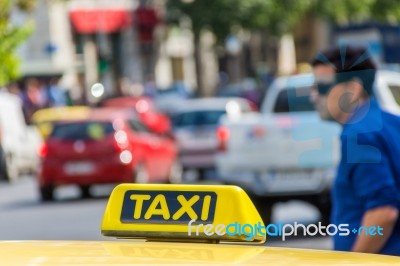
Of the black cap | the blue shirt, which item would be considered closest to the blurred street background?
the black cap

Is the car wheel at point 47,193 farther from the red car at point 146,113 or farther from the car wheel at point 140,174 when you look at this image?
the red car at point 146,113

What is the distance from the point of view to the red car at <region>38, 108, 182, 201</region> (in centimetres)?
2358

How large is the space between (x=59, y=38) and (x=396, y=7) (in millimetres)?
19351

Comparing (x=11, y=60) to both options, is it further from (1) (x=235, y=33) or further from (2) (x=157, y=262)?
(1) (x=235, y=33)

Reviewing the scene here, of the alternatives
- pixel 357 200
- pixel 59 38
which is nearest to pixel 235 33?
pixel 59 38

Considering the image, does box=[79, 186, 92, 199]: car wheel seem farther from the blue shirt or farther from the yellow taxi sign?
the yellow taxi sign

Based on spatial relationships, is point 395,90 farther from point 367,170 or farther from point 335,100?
point 367,170

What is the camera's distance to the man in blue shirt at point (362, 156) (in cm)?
522

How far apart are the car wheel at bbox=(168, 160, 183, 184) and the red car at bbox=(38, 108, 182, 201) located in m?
1.64

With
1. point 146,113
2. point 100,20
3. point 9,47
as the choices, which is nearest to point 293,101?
point 9,47

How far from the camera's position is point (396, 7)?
5366 centimetres

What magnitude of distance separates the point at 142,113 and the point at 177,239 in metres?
33.3

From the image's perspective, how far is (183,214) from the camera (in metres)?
3.78

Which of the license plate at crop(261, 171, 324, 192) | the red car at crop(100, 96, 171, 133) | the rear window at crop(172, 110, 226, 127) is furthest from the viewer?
the red car at crop(100, 96, 171, 133)
